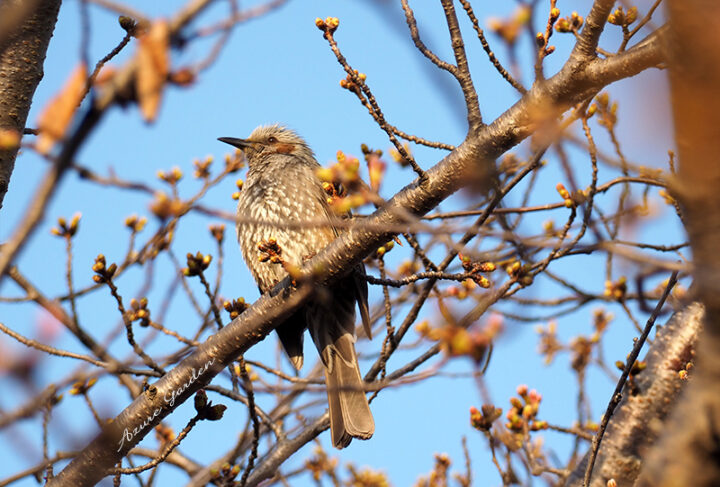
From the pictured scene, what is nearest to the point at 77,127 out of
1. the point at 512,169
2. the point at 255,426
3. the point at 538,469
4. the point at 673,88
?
the point at 673,88

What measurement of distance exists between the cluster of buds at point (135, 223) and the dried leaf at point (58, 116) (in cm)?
283

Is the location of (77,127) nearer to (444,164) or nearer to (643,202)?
(444,164)

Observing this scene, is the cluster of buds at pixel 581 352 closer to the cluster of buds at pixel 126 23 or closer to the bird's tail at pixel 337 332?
the bird's tail at pixel 337 332

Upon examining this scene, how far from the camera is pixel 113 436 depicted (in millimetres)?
2848

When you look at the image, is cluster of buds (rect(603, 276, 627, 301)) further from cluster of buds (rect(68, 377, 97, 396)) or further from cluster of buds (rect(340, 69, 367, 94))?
cluster of buds (rect(68, 377, 97, 396))

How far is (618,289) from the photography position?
4.06m

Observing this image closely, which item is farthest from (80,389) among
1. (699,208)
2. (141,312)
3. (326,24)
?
(699,208)

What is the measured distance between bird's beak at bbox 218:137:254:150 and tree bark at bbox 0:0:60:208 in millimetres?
2881

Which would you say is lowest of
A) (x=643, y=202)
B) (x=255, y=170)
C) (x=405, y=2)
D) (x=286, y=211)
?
(x=643, y=202)

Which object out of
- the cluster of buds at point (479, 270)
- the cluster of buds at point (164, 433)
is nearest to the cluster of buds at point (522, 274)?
the cluster of buds at point (479, 270)

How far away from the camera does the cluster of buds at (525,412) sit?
11.9 ft

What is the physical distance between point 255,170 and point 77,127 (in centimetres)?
438

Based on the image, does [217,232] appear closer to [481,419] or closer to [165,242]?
[165,242]

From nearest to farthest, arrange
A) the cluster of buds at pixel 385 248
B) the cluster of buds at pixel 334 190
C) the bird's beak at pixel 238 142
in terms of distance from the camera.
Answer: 1. the cluster of buds at pixel 334 190
2. the cluster of buds at pixel 385 248
3. the bird's beak at pixel 238 142
